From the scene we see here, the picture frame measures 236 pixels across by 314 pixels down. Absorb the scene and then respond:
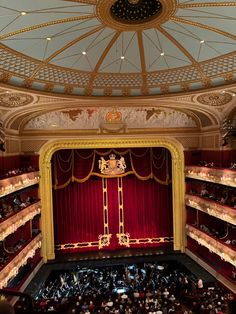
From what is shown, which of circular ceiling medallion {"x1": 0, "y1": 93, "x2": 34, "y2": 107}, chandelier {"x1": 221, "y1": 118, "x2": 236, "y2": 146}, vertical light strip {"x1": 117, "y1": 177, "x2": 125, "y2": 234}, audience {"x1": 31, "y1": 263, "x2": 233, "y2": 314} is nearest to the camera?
audience {"x1": 31, "y1": 263, "x2": 233, "y2": 314}

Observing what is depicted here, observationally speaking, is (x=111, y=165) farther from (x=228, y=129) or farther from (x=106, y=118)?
(x=228, y=129)

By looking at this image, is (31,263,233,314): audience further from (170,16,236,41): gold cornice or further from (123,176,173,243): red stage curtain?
(170,16,236,41): gold cornice

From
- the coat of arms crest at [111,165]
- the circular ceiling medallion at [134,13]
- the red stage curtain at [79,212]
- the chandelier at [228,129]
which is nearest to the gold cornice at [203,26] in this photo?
the circular ceiling medallion at [134,13]

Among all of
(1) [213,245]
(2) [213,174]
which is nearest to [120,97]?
(2) [213,174]

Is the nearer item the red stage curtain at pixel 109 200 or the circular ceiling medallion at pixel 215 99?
the circular ceiling medallion at pixel 215 99

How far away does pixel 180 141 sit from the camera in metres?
16.4

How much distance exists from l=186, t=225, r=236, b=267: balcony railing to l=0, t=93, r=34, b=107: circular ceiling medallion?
9.22m

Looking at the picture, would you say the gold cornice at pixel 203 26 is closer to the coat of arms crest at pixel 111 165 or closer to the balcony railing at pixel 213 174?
the balcony railing at pixel 213 174

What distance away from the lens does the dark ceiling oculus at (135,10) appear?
7.06 metres

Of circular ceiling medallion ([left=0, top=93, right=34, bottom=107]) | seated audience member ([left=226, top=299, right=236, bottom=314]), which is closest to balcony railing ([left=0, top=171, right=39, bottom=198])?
circular ceiling medallion ([left=0, top=93, right=34, bottom=107])

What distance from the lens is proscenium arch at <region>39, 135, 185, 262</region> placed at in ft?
52.0

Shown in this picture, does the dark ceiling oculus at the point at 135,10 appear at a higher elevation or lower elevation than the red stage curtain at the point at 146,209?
higher

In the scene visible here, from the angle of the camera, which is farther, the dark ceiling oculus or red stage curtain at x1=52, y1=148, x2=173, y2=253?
red stage curtain at x1=52, y1=148, x2=173, y2=253

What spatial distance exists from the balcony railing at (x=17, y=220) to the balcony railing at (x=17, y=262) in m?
1.03
